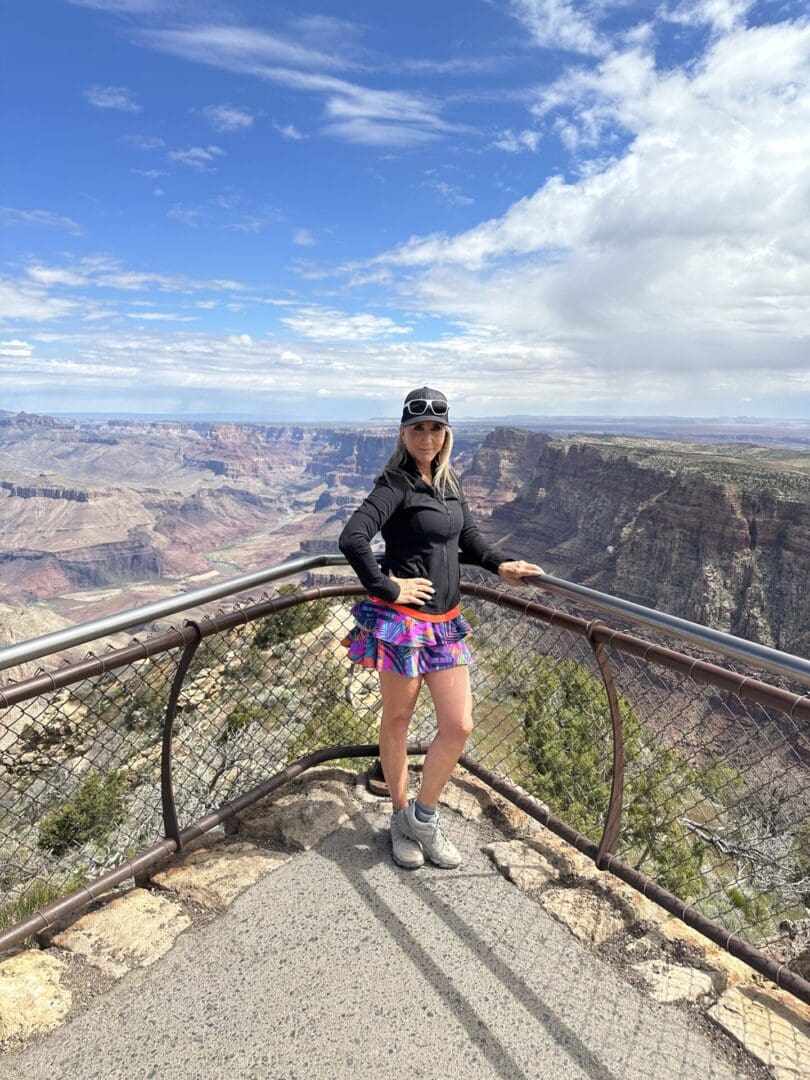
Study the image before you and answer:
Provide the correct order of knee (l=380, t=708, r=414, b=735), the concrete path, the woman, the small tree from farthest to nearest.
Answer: the small tree → knee (l=380, t=708, r=414, b=735) → the woman → the concrete path

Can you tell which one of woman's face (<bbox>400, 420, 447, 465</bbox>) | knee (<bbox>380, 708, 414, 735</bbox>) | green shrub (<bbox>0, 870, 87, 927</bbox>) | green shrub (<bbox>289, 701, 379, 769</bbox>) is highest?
woman's face (<bbox>400, 420, 447, 465</bbox>)

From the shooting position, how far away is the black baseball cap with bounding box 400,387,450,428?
291 cm

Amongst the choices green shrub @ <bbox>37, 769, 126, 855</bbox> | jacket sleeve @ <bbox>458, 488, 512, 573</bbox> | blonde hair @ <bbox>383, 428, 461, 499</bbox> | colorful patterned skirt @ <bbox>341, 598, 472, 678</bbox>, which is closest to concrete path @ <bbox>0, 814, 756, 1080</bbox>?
colorful patterned skirt @ <bbox>341, 598, 472, 678</bbox>

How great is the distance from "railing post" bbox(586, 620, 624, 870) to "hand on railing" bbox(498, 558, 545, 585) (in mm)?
392

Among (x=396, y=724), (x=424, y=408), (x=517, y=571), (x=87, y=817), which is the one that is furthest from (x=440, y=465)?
(x=87, y=817)

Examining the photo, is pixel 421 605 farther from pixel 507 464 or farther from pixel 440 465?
pixel 507 464

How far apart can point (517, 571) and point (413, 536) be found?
2.09ft

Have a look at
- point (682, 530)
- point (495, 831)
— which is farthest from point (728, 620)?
point (495, 831)

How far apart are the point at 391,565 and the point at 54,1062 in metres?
2.17

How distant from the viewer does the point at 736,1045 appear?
222 cm

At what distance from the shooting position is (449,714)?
296 cm

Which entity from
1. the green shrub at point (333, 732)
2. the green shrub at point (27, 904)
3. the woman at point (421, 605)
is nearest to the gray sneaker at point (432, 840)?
the woman at point (421, 605)

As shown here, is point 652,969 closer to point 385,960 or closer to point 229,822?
point 385,960

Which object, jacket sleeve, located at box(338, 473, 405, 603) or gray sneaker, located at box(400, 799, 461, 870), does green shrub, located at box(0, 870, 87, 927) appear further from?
jacket sleeve, located at box(338, 473, 405, 603)
